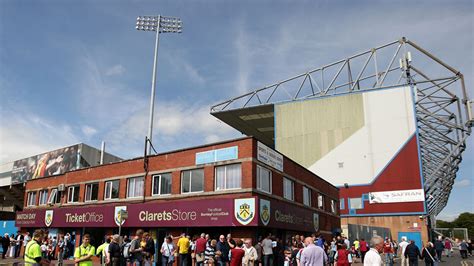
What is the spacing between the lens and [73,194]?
29797 millimetres

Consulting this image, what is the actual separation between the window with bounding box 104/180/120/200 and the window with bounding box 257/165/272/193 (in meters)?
10.9

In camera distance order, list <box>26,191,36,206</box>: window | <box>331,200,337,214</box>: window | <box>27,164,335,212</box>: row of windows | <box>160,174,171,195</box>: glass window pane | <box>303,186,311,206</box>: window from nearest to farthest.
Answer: <box>27,164,335,212</box>: row of windows → <box>160,174,171,195</box>: glass window pane → <box>303,186,311,206</box>: window → <box>331,200,337,214</box>: window → <box>26,191,36,206</box>: window

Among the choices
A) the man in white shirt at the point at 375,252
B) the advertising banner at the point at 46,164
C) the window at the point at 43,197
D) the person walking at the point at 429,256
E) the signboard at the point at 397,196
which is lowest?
the person walking at the point at 429,256

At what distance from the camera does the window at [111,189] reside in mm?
26281

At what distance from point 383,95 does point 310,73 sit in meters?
11.1

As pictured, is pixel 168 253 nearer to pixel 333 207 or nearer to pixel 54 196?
pixel 54 196

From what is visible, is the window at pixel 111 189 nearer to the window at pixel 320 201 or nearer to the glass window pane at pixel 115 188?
the glass window pane at pixel 115 188

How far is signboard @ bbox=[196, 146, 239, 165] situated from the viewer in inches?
814

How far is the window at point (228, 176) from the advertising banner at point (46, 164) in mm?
31626

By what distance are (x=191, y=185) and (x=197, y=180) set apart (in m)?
0.49

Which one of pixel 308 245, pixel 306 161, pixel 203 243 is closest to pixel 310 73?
pixel 306 161

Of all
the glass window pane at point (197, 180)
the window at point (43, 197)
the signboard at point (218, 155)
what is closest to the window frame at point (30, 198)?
the window at point (43, 197)

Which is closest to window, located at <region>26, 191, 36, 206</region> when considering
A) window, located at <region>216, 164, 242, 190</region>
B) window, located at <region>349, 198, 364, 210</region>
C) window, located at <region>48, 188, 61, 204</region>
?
window, located at <region>48, 188, 61, 204</region>

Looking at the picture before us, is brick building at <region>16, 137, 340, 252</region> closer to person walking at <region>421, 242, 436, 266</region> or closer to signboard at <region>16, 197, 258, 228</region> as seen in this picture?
signboard at <region>16, 197, 258, 228</region>
